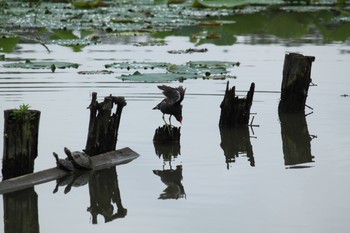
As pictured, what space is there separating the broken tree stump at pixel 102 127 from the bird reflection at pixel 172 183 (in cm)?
50

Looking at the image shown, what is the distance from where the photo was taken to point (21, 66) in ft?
44.4

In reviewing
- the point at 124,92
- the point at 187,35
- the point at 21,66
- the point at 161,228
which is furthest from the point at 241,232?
the point at 187,35

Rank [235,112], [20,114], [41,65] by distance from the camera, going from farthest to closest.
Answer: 1. [41,65]
2. [235,112]
3. [20,114]

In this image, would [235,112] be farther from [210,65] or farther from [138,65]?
[138,65]

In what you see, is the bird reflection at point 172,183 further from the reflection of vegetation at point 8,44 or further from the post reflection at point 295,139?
the reflection of vegetation at point 8,44

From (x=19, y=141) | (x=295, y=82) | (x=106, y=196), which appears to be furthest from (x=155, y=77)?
(x=19, y=141)

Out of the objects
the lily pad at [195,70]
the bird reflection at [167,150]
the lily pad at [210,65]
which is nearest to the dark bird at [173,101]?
the bird reflection at [167,150]

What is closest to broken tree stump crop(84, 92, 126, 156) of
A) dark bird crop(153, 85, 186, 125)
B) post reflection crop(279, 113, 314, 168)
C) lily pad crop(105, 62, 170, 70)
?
dark bird crop(153, 85, 186, 125)

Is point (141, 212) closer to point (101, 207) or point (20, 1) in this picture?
point (101, 207)

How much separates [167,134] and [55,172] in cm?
168

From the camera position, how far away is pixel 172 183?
7.72 metres

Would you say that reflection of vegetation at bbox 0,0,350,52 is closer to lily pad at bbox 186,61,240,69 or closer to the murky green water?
lily pad at bbox 186,61,240,69

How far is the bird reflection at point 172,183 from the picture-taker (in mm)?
7311

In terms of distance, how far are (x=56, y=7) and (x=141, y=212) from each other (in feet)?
68.5
